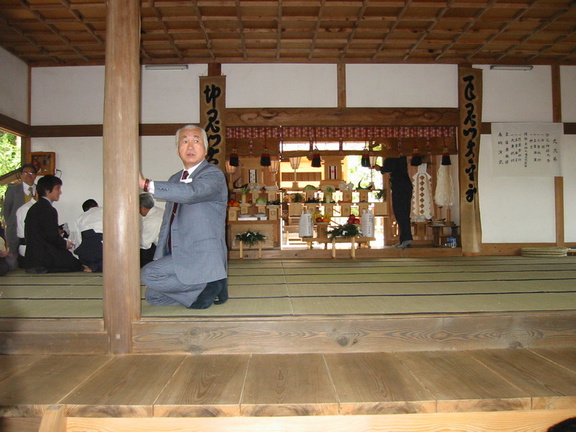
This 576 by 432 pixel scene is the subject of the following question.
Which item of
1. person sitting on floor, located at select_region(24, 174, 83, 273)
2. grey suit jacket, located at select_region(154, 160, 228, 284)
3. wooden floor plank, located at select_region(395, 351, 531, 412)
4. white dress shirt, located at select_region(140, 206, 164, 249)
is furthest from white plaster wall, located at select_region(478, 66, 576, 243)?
person sitting on floor, located at select_region(24, 174, 83, 273)

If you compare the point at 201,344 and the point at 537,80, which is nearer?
the point at 201,344

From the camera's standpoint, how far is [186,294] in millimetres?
2600

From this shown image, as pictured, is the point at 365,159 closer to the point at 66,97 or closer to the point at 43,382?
the point at 66,97

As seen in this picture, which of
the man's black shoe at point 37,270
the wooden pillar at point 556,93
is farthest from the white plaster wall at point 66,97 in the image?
the wooden pillar at point 556,93

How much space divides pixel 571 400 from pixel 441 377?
0.52 meters

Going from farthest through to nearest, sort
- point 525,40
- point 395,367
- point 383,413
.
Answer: point 525,40, point 395,367, point 383,413

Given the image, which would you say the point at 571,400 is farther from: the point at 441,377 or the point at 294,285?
the point at 294,285

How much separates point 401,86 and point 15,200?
19.9 feet

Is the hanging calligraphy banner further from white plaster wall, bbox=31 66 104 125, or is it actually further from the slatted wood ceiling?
white plaster wall, bbox=31 66 104 125

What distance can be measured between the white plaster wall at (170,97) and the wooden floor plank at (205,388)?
523 centimetres

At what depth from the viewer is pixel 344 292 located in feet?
10.6

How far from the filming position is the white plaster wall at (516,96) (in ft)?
22.6

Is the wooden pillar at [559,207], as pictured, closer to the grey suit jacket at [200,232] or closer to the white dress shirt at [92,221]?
the grey suit jacket at [200,232]

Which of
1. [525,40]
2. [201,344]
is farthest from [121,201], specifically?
[525,40]
